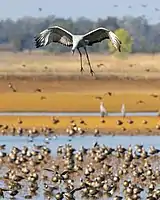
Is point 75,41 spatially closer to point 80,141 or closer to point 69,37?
point 69,37

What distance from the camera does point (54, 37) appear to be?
21406 mm

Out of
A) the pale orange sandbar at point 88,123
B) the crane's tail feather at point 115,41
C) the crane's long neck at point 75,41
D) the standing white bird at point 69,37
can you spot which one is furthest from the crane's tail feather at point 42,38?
the pale orange sandbar at point 88,123

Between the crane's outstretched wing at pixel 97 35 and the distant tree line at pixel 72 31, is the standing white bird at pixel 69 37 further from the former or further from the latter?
the distant tree line at pixel 72 31

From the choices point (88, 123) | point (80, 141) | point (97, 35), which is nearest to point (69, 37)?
point (97, 35)

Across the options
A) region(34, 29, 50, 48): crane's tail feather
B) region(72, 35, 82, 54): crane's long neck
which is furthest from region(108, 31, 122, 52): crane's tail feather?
region(34, 29, 50, 48): crane's tail feather

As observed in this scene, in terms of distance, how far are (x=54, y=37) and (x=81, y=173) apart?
10.3ft

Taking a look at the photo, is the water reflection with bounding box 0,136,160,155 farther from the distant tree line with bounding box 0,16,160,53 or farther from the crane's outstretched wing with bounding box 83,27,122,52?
the distant tree line with bounding box 0,16,160,53

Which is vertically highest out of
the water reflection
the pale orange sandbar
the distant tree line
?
the water reflection

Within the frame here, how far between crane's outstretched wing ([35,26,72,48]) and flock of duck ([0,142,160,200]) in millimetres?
2832

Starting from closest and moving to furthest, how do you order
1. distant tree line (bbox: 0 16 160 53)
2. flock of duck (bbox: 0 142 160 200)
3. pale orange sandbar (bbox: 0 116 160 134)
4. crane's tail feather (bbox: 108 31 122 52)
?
flock of duck (bbox: 0 142 160 200) → crane's tail feather (bbox: 108 31 122 52) → pale orange sandbar (bbox: 0 116 160 134) → distant tree line (bbox: 0 16 160 53)

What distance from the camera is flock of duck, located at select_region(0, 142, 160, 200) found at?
18.8m

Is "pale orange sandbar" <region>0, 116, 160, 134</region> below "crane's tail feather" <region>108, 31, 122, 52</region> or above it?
below

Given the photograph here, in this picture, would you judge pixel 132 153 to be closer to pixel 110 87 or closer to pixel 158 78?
pixel 110 87

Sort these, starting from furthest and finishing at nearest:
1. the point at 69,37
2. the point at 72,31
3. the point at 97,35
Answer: the point at 72,31, the point at 69,37, the point at 97,35
